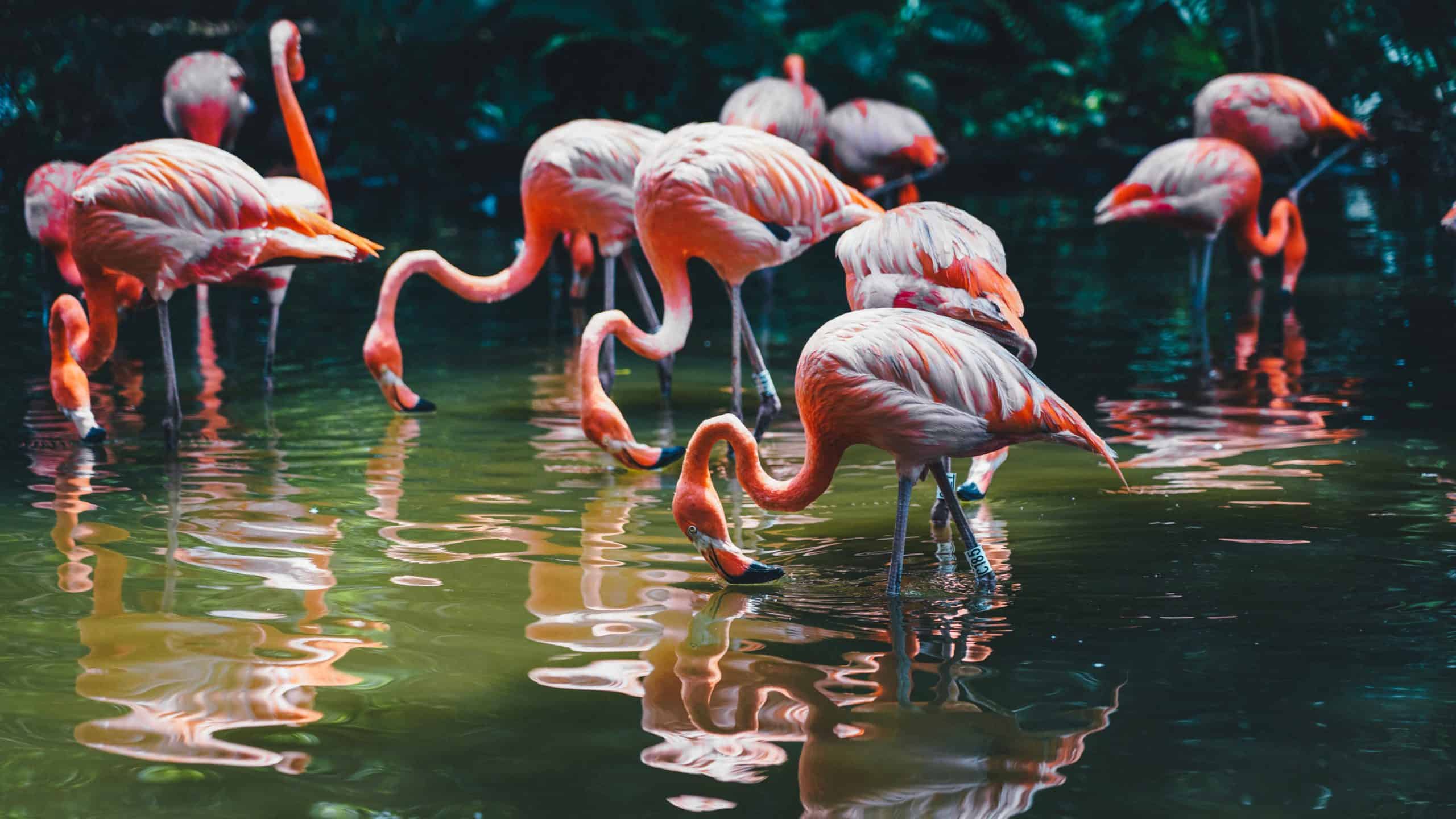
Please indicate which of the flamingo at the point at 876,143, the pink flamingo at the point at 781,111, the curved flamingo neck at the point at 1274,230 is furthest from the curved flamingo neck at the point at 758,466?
the flamingo at the point at 876,143

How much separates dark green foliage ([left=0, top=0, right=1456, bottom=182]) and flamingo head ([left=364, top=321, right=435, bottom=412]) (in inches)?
403

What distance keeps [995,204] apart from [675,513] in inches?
454

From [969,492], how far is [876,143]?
6.71 metres

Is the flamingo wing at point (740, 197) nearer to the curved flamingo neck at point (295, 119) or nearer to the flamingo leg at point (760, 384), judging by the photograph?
the flamingo leg at point (760, 384)

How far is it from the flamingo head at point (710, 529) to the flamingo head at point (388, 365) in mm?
Answer: 2306

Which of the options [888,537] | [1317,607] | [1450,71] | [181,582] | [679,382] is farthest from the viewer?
[1450,71]

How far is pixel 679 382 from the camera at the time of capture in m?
7.10

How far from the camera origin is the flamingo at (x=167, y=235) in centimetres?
546

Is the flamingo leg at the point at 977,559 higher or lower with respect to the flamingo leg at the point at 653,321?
lower

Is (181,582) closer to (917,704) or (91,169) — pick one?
(917,704)

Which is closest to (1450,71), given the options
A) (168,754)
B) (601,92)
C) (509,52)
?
(601,92)

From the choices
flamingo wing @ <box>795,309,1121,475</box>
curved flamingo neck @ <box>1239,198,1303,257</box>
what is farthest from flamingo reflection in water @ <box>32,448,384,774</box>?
curved flamingo neck @ <box>1239,198,1303,257</box>

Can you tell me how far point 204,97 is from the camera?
36.2 ft

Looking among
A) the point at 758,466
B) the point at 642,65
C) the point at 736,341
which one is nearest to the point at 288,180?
the point at 736,341
